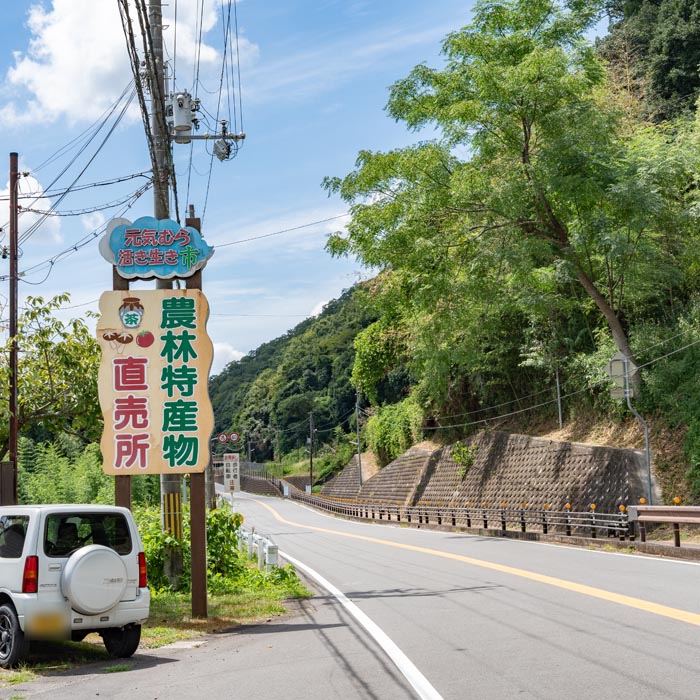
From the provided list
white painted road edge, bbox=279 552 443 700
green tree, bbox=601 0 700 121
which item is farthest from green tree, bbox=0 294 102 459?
green tree, bbox=601 0 700 121

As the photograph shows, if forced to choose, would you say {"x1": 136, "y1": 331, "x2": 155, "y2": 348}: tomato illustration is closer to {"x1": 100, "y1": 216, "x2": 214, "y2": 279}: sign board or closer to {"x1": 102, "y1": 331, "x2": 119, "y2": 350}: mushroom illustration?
{"x1": 102, "y1": 331, "x2": 119, "y2": 350}: mushroom illustration

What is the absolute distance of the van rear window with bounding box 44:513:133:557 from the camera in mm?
8523

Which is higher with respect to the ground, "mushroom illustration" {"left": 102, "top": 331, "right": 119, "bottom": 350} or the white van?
"mushroom illustration" {"left": 102, "top": 331, "right": 119, "bottom": 350}

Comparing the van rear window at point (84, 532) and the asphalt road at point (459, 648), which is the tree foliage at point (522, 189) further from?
the van rear window at point (84, 532)

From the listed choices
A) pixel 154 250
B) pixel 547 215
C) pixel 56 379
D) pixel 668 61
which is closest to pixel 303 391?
pixel 668 61

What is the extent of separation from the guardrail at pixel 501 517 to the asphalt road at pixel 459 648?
7.27m

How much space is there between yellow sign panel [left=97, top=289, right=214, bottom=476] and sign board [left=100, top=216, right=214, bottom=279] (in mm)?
323

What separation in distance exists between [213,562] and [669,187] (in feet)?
63.4

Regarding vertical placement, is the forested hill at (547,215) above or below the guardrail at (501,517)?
above

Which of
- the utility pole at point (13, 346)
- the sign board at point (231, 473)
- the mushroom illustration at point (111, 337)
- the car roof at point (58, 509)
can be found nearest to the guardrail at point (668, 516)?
the mushroom illustration at point (111, 337)

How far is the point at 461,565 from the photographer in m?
17.9

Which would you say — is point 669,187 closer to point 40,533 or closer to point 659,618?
point 659,618

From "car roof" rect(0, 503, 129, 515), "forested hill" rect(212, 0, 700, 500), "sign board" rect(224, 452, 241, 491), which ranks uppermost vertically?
"forested hill" rect(212, 0, 700, 500)

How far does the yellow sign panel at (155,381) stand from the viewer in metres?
11.5
